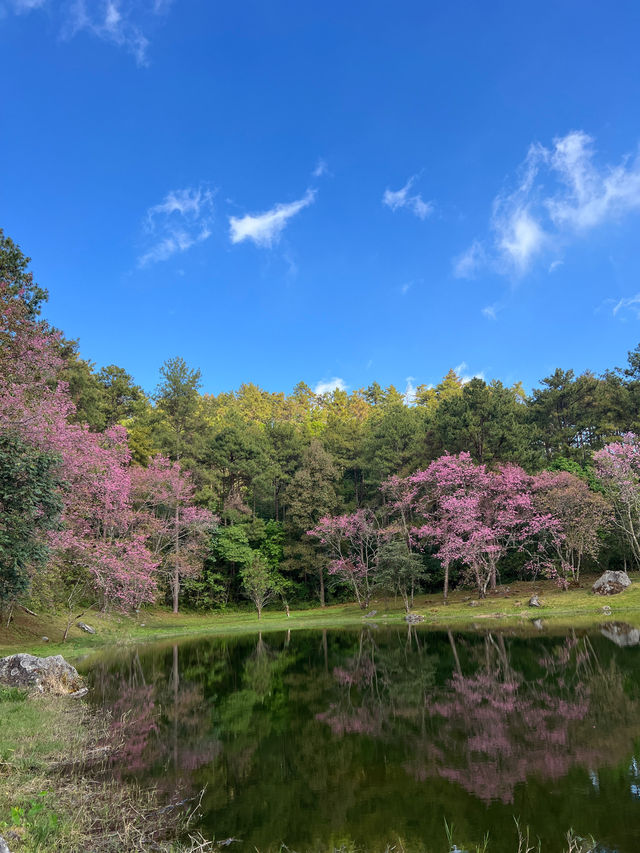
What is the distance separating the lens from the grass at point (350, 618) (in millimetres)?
27562

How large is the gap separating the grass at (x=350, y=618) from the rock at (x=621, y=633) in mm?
818

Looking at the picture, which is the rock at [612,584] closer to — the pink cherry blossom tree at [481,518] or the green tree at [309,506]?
the pink cherry blossom tree at [481,518]

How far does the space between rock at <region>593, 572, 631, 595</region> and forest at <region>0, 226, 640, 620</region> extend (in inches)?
110

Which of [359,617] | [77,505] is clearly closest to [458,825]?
[77,505]

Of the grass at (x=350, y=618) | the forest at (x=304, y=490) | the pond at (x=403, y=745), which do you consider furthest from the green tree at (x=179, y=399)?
the pond at (x=403, y=745)

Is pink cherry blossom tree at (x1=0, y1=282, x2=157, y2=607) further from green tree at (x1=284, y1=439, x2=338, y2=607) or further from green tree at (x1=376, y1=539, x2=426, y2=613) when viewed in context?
green tree at (x1=284, y1=439, x2=338, y2=607)

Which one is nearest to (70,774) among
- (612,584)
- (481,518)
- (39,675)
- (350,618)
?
(39,675)

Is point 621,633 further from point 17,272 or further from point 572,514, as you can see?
point 17,272

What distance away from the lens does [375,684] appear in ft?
55.7

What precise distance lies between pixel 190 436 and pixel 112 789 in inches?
2094

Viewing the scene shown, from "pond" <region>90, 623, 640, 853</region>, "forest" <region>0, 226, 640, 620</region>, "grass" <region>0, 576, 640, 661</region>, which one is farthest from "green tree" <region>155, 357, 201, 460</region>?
"pond" <region>90, 623, 640, 853</region>

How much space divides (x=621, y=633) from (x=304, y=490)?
3301cm

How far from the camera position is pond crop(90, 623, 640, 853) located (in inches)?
287

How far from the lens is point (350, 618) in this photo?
40.4m
